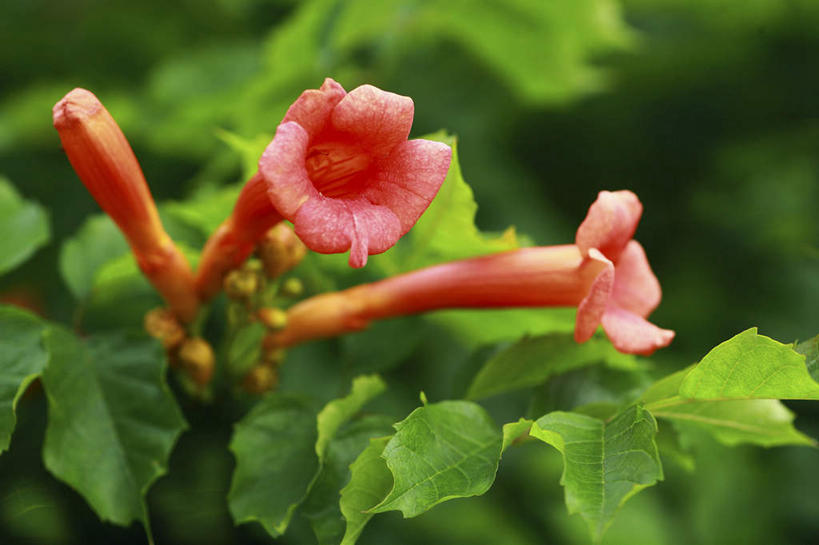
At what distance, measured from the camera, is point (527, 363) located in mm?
1811

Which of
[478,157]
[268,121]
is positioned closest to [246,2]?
[268,121]

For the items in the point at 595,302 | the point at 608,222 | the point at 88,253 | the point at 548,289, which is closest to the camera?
the point at 595,302

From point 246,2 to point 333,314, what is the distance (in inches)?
87.2

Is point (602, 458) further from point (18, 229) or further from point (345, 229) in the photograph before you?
point (18, 229)

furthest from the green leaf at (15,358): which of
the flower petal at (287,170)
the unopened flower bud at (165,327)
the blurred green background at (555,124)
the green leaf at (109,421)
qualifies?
the blurred green background at (555,124)

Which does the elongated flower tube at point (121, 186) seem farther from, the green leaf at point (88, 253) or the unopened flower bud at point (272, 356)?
the green leaf at point (88, 253)

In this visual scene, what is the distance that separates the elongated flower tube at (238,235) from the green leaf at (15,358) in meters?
0.41

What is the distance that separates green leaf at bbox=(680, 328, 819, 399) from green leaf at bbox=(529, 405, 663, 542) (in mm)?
142

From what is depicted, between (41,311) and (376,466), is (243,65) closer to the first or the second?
(41,311)

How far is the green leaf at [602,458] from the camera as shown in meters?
A: 1.23

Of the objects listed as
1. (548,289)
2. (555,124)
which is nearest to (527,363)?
(548,289)

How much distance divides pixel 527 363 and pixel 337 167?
2.18ft

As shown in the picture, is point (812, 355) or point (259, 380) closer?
point (812, 355)

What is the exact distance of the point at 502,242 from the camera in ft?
6.16
